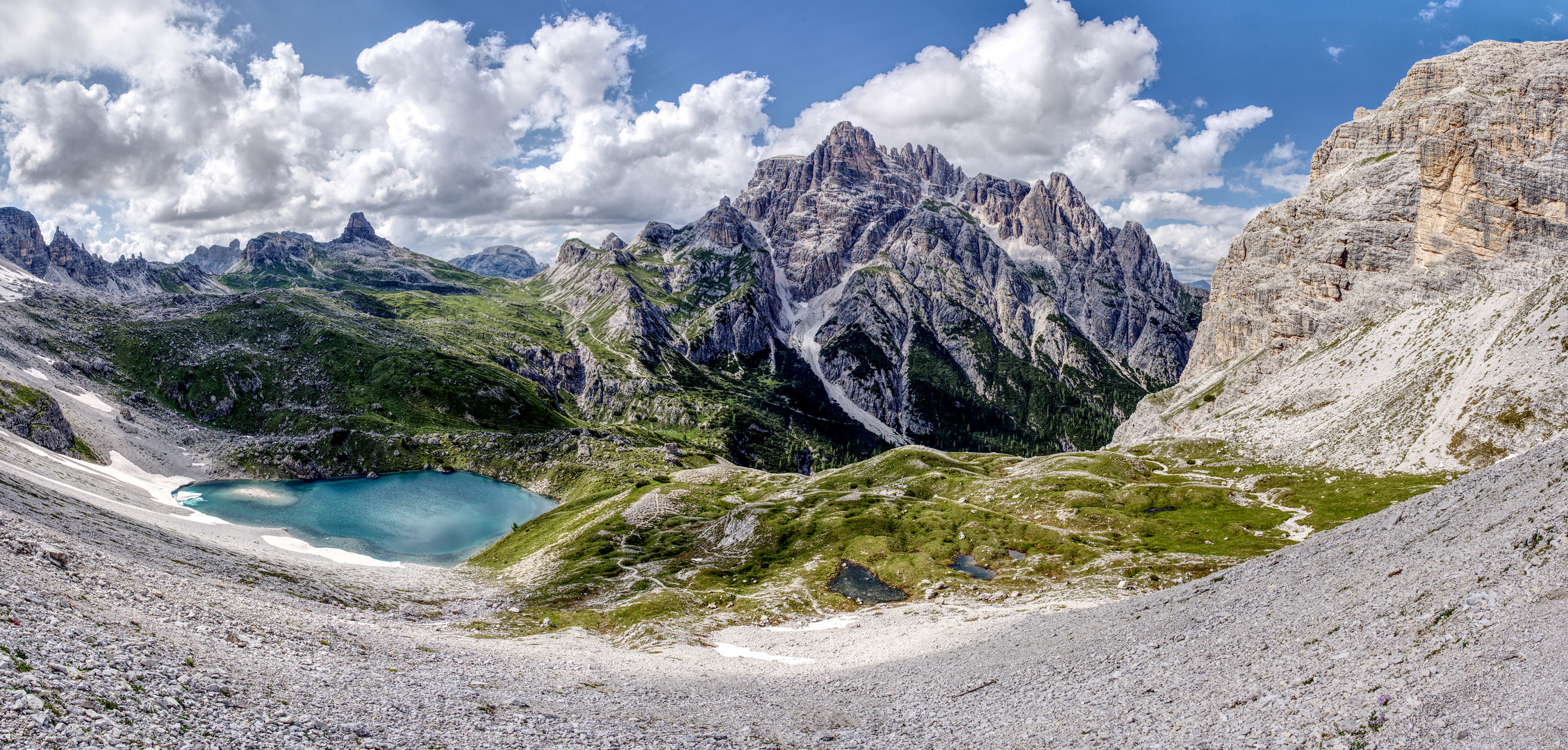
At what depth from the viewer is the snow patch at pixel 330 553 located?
3583 inches

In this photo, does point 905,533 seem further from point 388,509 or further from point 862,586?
point 388,509

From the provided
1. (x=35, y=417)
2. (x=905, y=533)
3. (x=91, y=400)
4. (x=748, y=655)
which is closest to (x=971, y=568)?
(x=905, y=533)

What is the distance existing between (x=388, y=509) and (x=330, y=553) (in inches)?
2163

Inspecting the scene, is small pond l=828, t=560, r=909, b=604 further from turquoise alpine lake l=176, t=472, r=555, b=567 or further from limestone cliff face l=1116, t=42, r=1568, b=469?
limestone cliff face l=1116, t=42, r=1568, b=469

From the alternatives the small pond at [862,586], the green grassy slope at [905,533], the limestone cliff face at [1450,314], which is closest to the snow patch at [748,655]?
the green grassy slope at [905,533]

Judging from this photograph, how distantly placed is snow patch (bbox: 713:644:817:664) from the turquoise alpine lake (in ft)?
230

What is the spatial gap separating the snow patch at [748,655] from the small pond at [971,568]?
133 ft

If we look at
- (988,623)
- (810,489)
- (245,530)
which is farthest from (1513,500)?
(245,530)

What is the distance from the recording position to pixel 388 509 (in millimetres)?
145625

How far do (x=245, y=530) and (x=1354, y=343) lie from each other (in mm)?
260283

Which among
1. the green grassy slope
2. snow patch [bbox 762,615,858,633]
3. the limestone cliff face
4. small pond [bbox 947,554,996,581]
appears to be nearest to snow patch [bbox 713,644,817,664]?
snow patch [bbox 762,615,858,633]

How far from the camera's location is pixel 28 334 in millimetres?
199875

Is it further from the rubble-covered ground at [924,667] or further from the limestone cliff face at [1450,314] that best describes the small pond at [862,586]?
the limestone cliff face at [1450,314]

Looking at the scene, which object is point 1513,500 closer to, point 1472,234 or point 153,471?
point 1472,234
